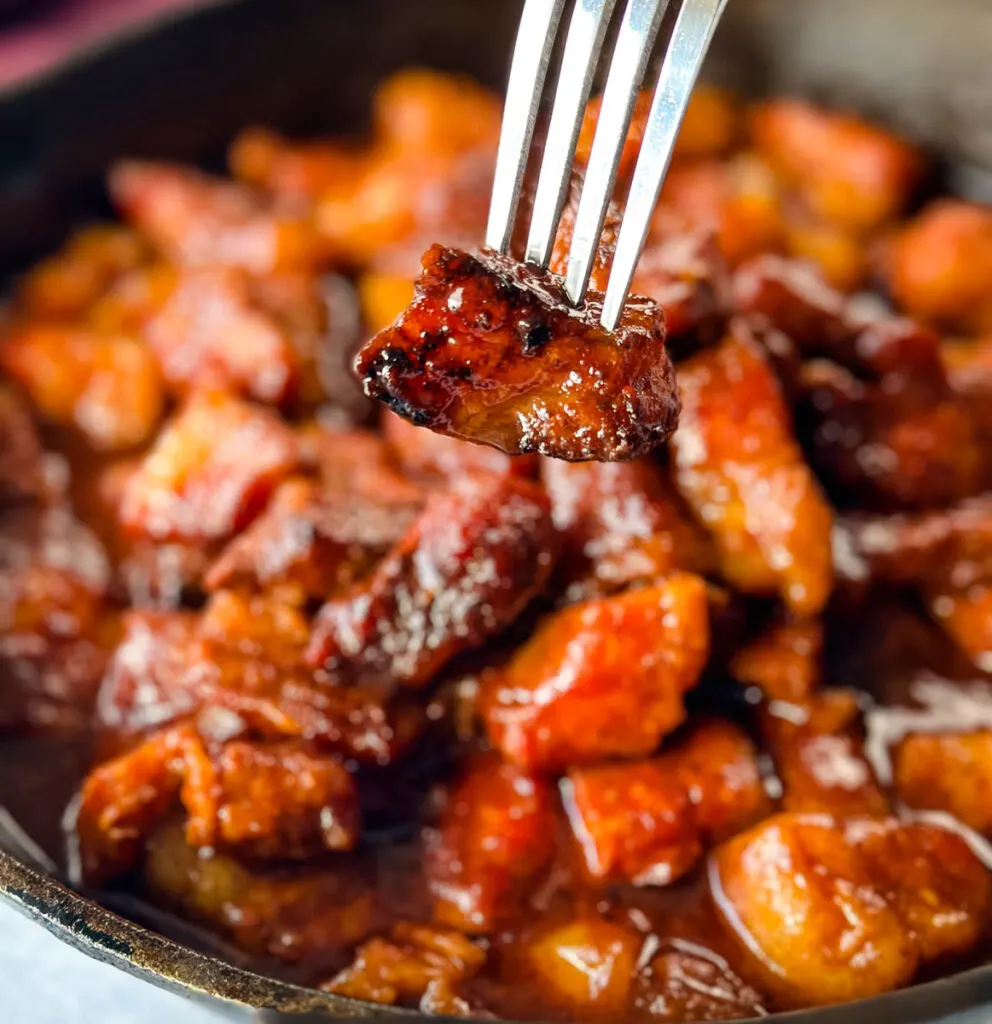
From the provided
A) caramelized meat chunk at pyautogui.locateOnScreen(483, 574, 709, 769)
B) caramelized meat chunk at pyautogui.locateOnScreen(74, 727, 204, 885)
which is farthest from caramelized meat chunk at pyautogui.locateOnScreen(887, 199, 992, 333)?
caramelized meat chunk at pyautogui.locateOnScreen(74, 727, 204, 885)

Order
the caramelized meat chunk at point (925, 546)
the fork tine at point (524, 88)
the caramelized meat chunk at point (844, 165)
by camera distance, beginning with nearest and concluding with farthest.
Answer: the fork tine at point (524, 88)
the caramelized meat chunk at point (925, 546)
the caramelized meat chunk at point (844, 165)

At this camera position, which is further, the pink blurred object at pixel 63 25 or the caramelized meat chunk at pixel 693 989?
the pink blurred object at pixel 63 25

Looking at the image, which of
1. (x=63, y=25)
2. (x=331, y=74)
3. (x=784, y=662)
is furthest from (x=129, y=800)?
(x=63, y=25)

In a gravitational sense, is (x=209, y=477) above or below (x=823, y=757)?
above

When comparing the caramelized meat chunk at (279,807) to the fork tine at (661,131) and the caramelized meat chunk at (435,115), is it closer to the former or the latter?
the fork tine at (661,131)

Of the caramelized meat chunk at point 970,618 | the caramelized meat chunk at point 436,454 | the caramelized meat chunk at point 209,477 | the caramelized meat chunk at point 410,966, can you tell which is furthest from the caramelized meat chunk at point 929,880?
the caramelized meat chunk at point 209,477

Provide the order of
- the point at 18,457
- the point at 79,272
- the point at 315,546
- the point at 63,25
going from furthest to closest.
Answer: the point at 63,25
the point at 79,272
the point at 18,457
the point at 315,546

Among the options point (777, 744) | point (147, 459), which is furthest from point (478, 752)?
point (147, 459)

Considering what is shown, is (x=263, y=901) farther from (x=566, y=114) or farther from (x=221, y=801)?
(x=566, y=114)
